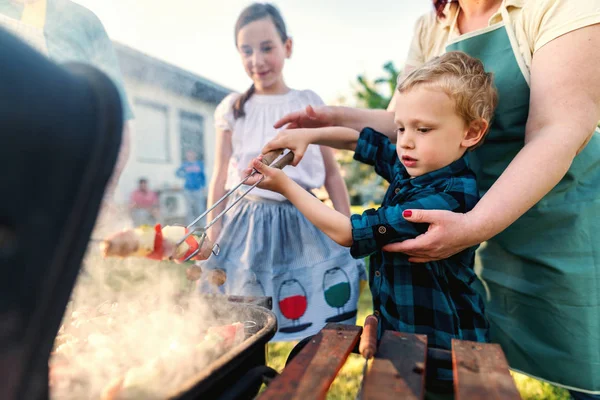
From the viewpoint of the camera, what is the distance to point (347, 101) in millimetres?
25406

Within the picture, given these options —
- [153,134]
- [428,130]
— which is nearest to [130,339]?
[428,130]

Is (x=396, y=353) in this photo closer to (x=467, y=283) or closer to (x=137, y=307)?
(x=467, y=283)

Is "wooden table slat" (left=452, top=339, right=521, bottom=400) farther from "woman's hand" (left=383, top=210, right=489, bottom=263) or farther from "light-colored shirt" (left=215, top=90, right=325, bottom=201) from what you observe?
"light-colored shirt" (left=215, top=90, right=325, bottom=201)

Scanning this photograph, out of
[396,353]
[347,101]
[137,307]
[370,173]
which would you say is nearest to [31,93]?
[396,353]

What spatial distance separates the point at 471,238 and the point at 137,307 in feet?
4.02

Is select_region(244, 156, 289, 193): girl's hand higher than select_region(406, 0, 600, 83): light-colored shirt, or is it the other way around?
select_region(406, 0, 600, 83): light-colored shirt

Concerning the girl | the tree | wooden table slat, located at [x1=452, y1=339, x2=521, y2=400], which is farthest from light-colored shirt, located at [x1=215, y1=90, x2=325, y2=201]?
the tree

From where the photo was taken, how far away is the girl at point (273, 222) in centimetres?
214

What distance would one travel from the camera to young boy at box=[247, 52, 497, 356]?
55.6 inches

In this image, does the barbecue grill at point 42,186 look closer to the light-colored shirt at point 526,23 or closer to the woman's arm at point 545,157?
the woman's arm at point 545,157

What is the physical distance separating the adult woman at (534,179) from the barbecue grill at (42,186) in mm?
996

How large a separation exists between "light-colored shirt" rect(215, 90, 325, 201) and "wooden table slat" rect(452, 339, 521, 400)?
136cm

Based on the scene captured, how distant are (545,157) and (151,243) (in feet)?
4.07

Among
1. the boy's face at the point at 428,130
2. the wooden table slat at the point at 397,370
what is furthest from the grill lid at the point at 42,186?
the boy's face at the point at 428,130
